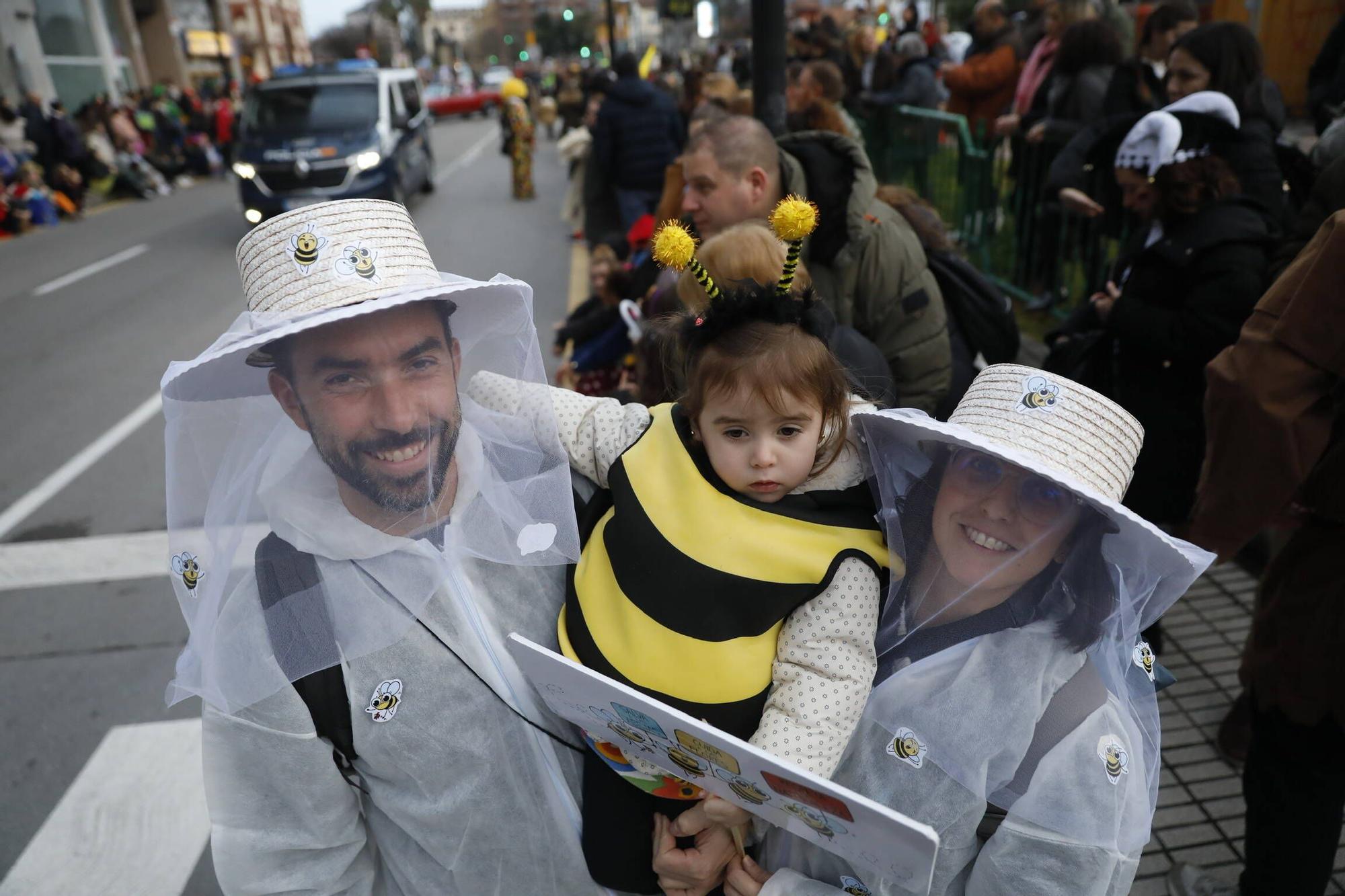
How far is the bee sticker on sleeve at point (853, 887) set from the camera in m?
1.45

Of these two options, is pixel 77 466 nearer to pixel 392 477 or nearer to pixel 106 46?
pixel 392 477

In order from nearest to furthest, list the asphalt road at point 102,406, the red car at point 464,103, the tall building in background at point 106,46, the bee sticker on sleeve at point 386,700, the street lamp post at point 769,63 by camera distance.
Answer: the bee sticker on sleeve at point 386,700
the asphalt road at point 102,406
the street lamp post at point 769,63
the tall building in background at point 106,46
the red car at point 464,103

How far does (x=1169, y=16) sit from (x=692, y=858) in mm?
5594

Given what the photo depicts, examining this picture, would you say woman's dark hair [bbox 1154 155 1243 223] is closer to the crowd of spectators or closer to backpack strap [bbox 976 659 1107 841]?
backpack strap [bbox 976 659 1107 841]

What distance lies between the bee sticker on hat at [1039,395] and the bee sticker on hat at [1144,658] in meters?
0.41

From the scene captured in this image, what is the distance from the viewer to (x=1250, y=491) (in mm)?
2064

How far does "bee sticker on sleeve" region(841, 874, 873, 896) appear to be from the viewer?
4.77 feet

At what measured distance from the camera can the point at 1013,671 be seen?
1.36 m

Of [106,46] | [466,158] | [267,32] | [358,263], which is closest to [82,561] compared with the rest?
[358,263]

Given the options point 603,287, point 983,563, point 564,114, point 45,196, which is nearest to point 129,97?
point 45,196

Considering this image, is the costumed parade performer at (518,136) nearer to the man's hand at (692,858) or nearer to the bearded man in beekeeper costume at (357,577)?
the bearded man in beekeeper costume at (357,577)

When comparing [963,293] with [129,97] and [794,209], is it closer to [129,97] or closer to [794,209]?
[794,209]

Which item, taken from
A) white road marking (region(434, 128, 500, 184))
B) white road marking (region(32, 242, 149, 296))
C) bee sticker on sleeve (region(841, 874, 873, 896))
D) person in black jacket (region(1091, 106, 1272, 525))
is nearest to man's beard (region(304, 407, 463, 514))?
bee sticker on sleeve (region(841, 874, 873, 896))

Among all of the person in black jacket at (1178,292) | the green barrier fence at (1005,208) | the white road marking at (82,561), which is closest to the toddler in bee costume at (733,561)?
the person in black jacket at (1178,292)
